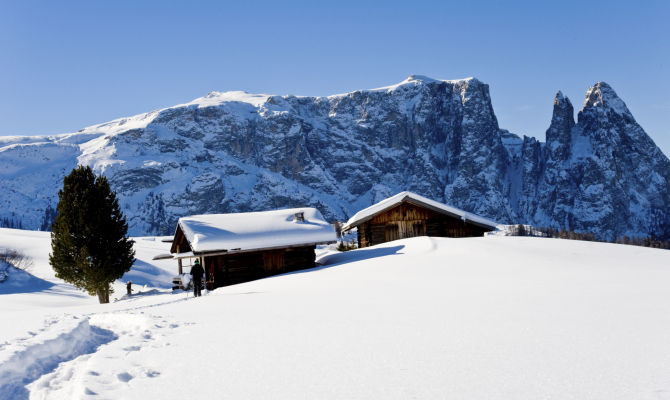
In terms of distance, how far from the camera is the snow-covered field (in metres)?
4.64

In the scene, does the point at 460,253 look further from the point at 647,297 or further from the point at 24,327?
the point at 24,327

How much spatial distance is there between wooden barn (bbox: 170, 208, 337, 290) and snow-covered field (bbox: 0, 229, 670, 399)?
14.6 m

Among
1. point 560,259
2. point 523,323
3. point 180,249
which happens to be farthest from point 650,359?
point 180,249

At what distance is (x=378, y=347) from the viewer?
20.5ft

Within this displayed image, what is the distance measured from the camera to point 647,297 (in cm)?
977

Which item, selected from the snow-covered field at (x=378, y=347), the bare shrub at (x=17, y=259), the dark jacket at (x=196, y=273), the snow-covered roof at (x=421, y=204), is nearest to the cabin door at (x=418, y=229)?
the snow-covered roof at (x=421, y=204)

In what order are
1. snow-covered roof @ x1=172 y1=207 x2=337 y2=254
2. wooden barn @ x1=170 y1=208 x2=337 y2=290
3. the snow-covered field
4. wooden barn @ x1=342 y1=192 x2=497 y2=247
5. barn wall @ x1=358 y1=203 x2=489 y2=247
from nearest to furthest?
1. the snow-covered field
2. snow-covered roof @ x1=172 y1=207 x2=337 y2=254
3. wooden barn @ x1=170 y1=208 x2=337 y2=290
4. wooden barn @ x1=342 y1=192 x2=497 y2=247
5. barn wall @ x1=358 y1=203 x2=489 y2=247

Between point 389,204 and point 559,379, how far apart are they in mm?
27492

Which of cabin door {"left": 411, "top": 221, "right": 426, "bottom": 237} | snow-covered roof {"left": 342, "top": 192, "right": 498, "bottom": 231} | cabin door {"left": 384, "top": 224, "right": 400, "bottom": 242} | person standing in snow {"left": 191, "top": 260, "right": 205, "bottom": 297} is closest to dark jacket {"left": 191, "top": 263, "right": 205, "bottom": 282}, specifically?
person standing in snow {"left": 191, "top": 260, "right": 205, "bottom": 297}

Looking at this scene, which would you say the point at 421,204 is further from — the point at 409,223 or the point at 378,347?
the point at 378,347

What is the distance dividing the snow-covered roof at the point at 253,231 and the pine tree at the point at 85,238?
445 centimetres

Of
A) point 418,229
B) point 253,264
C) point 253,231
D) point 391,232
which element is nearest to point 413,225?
point 418,229

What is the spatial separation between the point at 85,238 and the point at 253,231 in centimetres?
930

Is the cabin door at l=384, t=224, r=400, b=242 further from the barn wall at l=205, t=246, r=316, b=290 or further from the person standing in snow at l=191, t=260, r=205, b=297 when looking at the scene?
the person standing in snow at l=191, t=260, r=205, b=297
